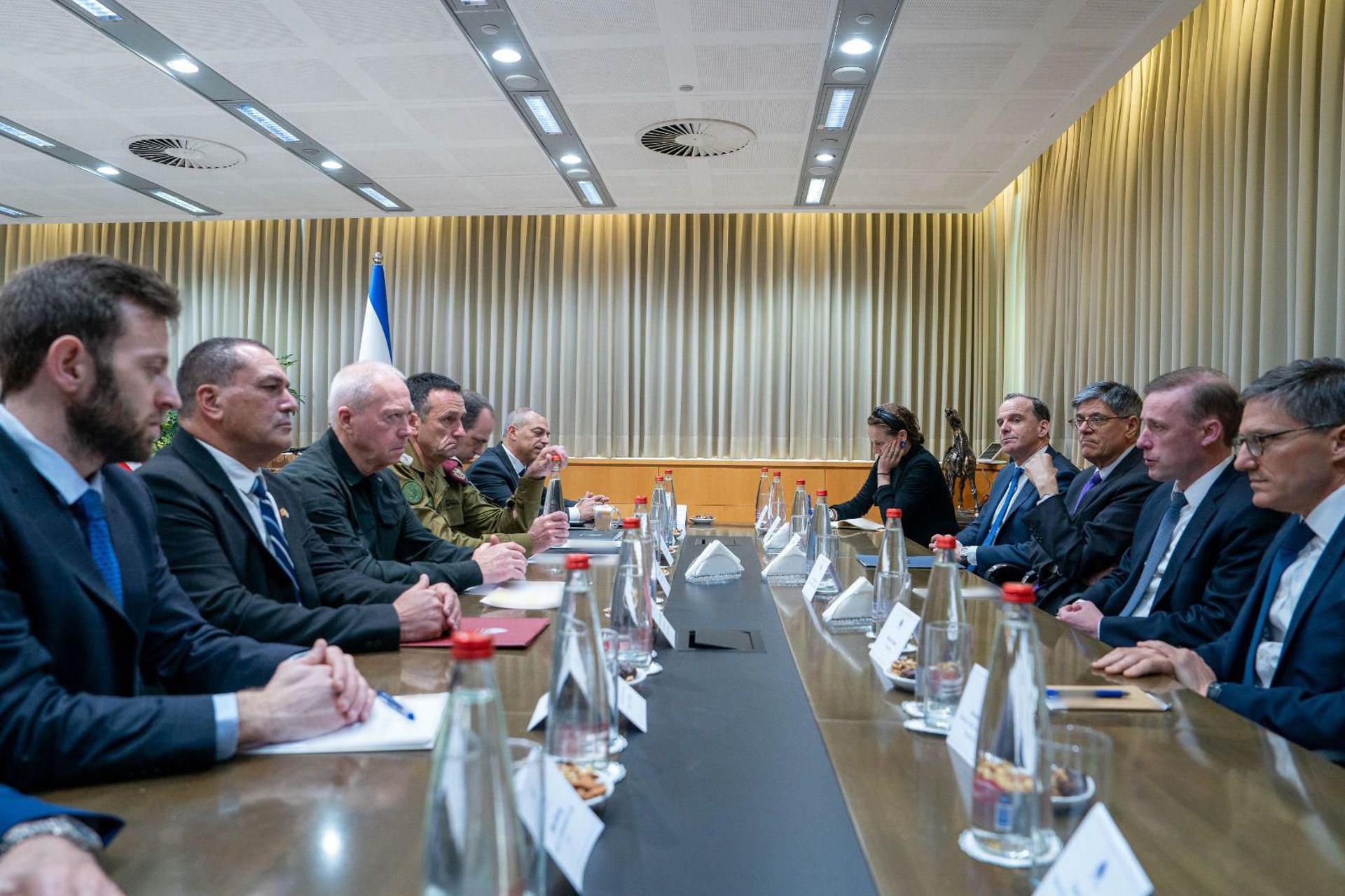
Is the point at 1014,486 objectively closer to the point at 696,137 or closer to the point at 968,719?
the point at 696,137

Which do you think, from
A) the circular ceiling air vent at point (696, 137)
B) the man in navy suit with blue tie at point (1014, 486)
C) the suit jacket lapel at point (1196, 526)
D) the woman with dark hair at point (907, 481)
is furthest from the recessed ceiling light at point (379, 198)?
the suit jacket lapel at point (1196, 526)

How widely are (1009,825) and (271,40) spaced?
4757 millimetres

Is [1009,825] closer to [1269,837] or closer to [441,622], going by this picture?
[1269,837]

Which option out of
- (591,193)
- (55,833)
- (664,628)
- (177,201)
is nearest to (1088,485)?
(664,628)

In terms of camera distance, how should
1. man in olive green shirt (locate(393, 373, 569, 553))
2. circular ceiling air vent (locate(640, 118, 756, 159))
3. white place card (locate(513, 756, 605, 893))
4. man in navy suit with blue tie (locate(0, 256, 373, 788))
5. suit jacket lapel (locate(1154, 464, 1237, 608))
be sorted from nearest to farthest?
white place card (locate(513, 756, 605, 893)), man in navy suit with blue tie (locate(0, 256, 373, 788)), suit jacket lapel (locate(1154, 464, 1237, 608)), man in olive green shirt (locate(393, 373, 569, 553)), circular ceiling air vent (locate(640, 118, 756, 159))

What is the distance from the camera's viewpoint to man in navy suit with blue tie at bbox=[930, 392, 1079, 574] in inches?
155

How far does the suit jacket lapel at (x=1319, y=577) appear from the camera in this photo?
1669 millimetres

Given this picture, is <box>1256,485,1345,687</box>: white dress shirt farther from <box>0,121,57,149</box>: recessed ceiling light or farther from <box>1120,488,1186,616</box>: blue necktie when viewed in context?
<box>0,121,57,149</box>: recessed ceiling light

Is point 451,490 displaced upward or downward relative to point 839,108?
downward

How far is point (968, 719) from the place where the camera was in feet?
3.81

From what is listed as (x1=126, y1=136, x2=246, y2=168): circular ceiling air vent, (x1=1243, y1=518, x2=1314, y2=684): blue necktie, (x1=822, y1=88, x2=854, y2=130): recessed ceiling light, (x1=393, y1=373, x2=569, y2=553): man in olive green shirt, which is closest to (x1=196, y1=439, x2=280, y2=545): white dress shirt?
(x1=393, y1=373, x2=569, y2=553): man in olive green shirt

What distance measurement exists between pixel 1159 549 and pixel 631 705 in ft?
6.52

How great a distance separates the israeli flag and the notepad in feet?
19.4

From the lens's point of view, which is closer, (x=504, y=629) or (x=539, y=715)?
(x=539, y=715)
